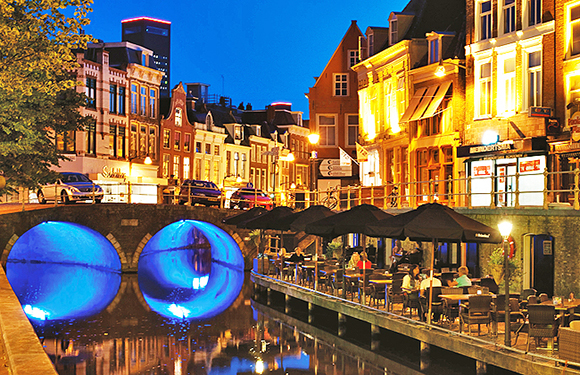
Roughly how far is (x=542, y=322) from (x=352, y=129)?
1290 inches

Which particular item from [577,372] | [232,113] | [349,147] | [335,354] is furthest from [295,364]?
[232,113]

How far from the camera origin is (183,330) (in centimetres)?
2305

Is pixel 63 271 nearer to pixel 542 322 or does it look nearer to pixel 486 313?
pixel 486 313

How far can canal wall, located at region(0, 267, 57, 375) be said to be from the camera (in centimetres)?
818

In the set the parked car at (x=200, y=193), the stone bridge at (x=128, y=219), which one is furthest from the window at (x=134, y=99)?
the stone bridge at (x=128, y=219)

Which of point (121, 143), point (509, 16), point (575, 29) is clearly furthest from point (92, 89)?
point (575, 29)

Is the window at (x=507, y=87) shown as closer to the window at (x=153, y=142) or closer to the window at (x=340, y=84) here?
the window at (x=340, y=84)

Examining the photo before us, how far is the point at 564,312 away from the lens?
1359 cm

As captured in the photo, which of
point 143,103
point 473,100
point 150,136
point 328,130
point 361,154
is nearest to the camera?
point 473,100

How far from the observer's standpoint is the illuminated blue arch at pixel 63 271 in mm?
28500

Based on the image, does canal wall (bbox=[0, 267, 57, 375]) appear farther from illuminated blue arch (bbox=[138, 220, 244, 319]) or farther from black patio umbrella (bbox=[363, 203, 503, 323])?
illuminated blue arch (bbox=[138, 220, 244, 319])

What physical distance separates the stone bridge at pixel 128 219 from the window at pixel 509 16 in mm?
18080

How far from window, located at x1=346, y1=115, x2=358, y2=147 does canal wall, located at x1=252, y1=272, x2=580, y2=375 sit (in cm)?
2288

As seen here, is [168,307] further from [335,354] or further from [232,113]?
[232,113]
